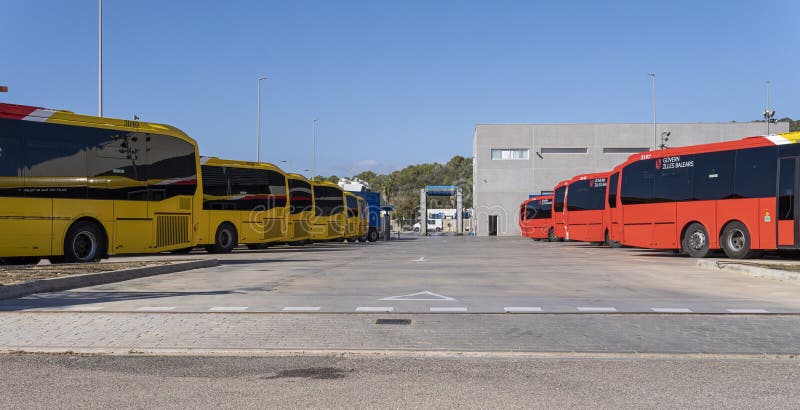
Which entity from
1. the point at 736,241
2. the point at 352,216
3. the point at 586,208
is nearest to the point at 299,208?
the point at 352,216

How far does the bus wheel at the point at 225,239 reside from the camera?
27797 mm

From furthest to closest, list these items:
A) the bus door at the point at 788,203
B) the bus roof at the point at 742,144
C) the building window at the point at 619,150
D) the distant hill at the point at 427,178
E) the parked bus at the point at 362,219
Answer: the distant hill at the point at 427,178, the building window at the point at 619,150, the parked bus at the point at 362,219, the bus roof at the point at 742,144, the bus door at the point at 788,203

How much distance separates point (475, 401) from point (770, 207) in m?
17.9

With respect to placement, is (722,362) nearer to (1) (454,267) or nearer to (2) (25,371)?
(2) (25,371)

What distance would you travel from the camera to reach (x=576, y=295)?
11.6 metres

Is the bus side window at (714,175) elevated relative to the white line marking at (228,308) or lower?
elevated

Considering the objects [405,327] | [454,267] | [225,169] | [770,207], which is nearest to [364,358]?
[405,327]

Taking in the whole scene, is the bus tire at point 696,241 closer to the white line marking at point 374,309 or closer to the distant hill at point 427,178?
the white line marking at point 374,309

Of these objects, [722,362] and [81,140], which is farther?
[81,140]

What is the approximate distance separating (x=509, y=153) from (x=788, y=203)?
52902 millimetres

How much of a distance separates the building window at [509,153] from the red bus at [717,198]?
151 ft

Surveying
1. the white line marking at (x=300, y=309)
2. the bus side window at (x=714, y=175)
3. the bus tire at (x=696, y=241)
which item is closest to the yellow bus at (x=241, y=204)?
the bus tire at (x=696, y=241)

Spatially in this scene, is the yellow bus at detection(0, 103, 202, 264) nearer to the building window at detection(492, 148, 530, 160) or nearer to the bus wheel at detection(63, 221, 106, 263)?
the bus wheel at detection(63, 221, 106, 263)

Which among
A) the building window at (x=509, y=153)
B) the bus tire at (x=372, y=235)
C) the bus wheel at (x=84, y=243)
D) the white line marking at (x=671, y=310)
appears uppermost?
the building window at (x=509, y=153)
